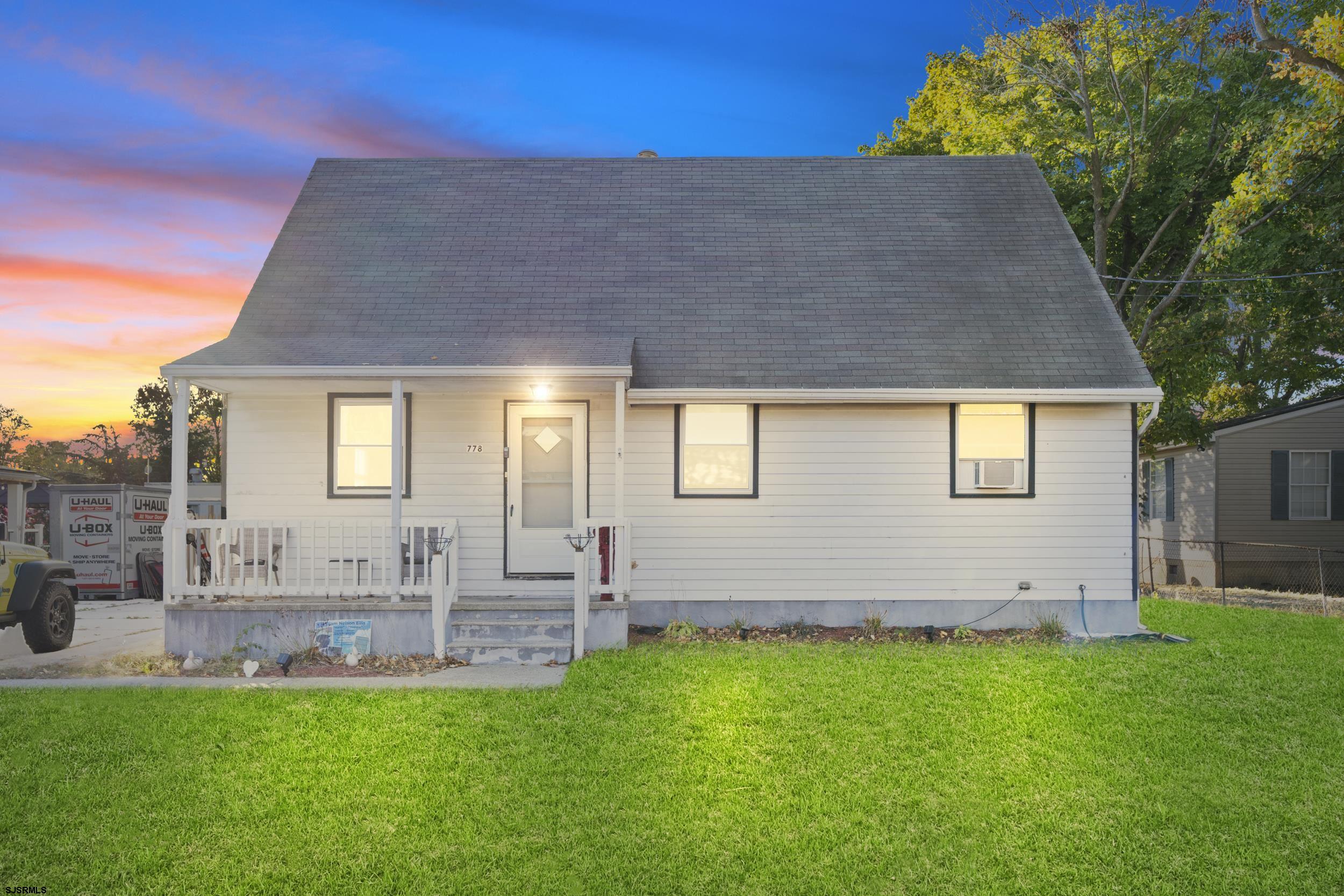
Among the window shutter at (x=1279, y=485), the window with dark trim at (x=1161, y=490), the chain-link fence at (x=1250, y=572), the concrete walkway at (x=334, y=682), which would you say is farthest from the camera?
the window with dark trim at (x=1161, y=490)

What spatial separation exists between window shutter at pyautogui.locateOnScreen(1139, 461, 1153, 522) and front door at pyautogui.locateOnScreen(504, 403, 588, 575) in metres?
17.6

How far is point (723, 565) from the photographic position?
1057 centimetres

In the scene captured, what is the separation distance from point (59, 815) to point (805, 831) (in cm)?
420

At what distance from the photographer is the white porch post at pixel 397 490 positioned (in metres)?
9.30

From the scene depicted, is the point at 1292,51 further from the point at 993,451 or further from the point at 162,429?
the point at 162,429

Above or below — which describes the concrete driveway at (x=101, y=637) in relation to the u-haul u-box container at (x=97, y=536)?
below

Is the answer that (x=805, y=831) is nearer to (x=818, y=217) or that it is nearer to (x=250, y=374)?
(x=250, y=374)

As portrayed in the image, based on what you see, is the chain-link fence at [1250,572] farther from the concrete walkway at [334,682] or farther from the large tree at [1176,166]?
the concrete walkway at [334,682]

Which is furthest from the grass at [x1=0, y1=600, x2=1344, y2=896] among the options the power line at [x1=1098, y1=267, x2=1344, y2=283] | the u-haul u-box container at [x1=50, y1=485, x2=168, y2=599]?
the u-haul u-box container at [x1=50, y1=485, x2=168, y2=599]

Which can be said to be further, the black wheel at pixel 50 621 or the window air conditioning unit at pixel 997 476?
the window air conditioning unit at pixel 997 476

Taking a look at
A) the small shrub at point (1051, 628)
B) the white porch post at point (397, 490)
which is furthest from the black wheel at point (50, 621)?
the small shrub at point (1051, 628)

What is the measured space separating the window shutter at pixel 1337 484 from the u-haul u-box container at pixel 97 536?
74.8 ft

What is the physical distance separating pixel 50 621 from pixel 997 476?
10.7 meters

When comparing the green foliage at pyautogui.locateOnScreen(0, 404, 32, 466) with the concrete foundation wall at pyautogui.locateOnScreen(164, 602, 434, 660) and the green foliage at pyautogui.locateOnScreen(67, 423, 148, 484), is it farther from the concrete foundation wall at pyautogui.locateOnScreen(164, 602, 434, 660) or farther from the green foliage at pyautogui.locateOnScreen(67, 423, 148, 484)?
the concrete foundation wall at pyautogui.locateOnScreen(164, 602, 434, 660)
